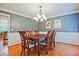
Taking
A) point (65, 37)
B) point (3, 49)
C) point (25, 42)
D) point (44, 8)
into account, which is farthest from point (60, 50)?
point (3, 49)

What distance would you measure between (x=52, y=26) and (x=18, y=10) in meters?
0.66

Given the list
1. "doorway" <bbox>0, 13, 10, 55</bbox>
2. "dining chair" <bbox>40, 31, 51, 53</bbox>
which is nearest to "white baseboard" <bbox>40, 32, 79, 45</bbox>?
"dining chair" <bbox>40, 31, 51, 53</bbox>

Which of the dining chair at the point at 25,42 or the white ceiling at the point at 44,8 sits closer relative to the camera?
the white ceiling at the point at 44,8

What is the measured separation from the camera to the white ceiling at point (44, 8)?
5.58ft

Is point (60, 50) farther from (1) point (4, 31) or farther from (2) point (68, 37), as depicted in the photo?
(1) point (4, 31)

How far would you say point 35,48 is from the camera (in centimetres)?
199

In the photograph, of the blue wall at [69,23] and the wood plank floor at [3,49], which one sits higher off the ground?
the blue wall at [69,23]

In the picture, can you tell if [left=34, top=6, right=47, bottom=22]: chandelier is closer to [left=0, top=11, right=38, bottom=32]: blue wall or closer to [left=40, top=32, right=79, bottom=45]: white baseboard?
[left=0, top=11, right=38, bottom=32]: blue wall

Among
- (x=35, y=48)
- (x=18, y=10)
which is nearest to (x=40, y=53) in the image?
(x=35, y=48)

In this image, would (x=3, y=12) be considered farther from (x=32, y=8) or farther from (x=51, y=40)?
(x=51, y=40)

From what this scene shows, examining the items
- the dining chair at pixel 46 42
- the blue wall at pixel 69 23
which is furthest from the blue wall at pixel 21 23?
the dining chair at pixel 46 42

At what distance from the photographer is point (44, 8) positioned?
1789mm

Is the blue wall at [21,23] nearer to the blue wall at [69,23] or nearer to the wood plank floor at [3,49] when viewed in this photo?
the blue wall at [69,23]

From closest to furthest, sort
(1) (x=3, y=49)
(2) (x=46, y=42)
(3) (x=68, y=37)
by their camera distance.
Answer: (1) (x=3, y=49)
(3) (x=68, y=37)
(2) (x=46, y=42)
